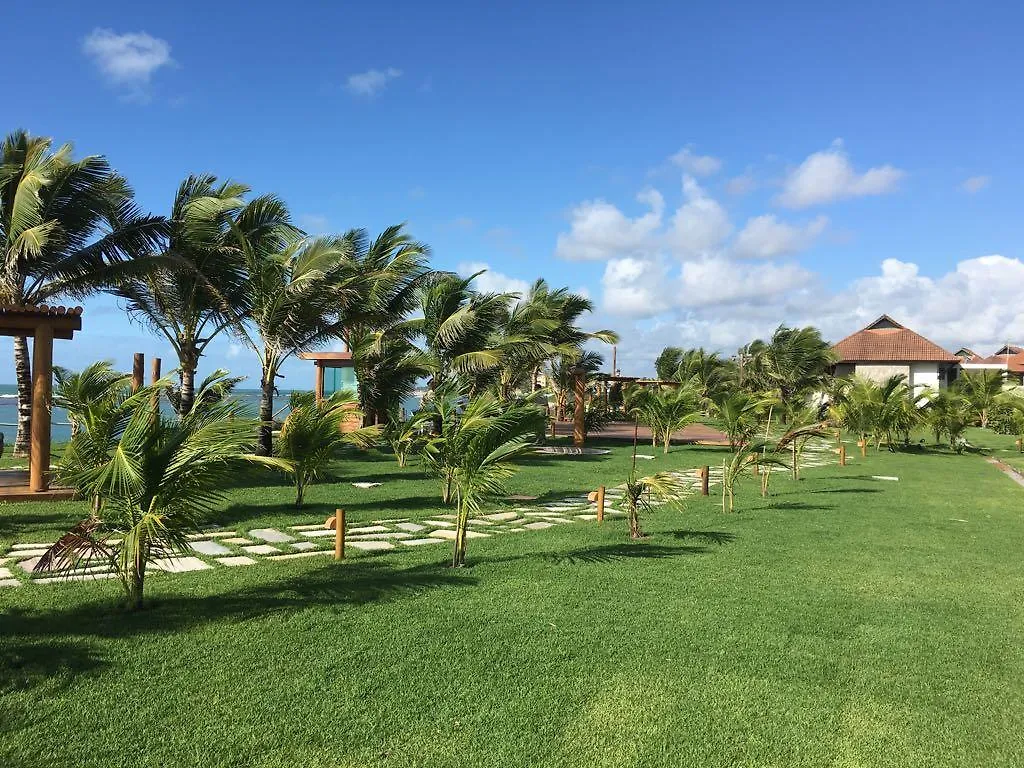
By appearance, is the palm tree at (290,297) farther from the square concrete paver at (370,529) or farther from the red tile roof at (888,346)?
the red tile roof at (888,346)

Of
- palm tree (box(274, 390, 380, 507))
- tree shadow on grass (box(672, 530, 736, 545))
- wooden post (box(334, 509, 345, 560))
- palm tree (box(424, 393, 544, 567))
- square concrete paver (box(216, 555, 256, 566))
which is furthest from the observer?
palm tree (box(274, 390, 380, 507))

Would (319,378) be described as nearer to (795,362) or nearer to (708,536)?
(708,536)

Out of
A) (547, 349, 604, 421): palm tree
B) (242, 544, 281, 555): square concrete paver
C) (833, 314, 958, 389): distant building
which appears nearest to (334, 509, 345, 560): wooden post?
(242, 544, 281, 555): square concrete paver

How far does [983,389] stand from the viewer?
99.5 feet

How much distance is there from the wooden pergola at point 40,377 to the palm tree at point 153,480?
5.17 metres

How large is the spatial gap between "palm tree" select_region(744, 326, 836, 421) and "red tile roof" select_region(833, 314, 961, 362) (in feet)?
22.0

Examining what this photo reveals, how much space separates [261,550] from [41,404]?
4.51m

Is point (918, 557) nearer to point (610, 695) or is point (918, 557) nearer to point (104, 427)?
point (610, 695)

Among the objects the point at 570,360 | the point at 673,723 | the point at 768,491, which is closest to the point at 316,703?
the point at 673,723

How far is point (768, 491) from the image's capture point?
12469mm

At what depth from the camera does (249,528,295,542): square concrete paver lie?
734 cm

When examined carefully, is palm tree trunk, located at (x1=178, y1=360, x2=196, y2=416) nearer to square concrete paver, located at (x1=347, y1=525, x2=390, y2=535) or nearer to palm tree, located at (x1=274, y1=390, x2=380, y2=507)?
palm tree, located at (x1=274, y1=390, x2=380, y2=507)

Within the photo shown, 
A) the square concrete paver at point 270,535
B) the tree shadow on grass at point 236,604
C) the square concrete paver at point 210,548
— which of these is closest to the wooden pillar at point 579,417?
the square concrete paver at point 270,535

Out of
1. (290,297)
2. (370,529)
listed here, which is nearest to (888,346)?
(290,297)
